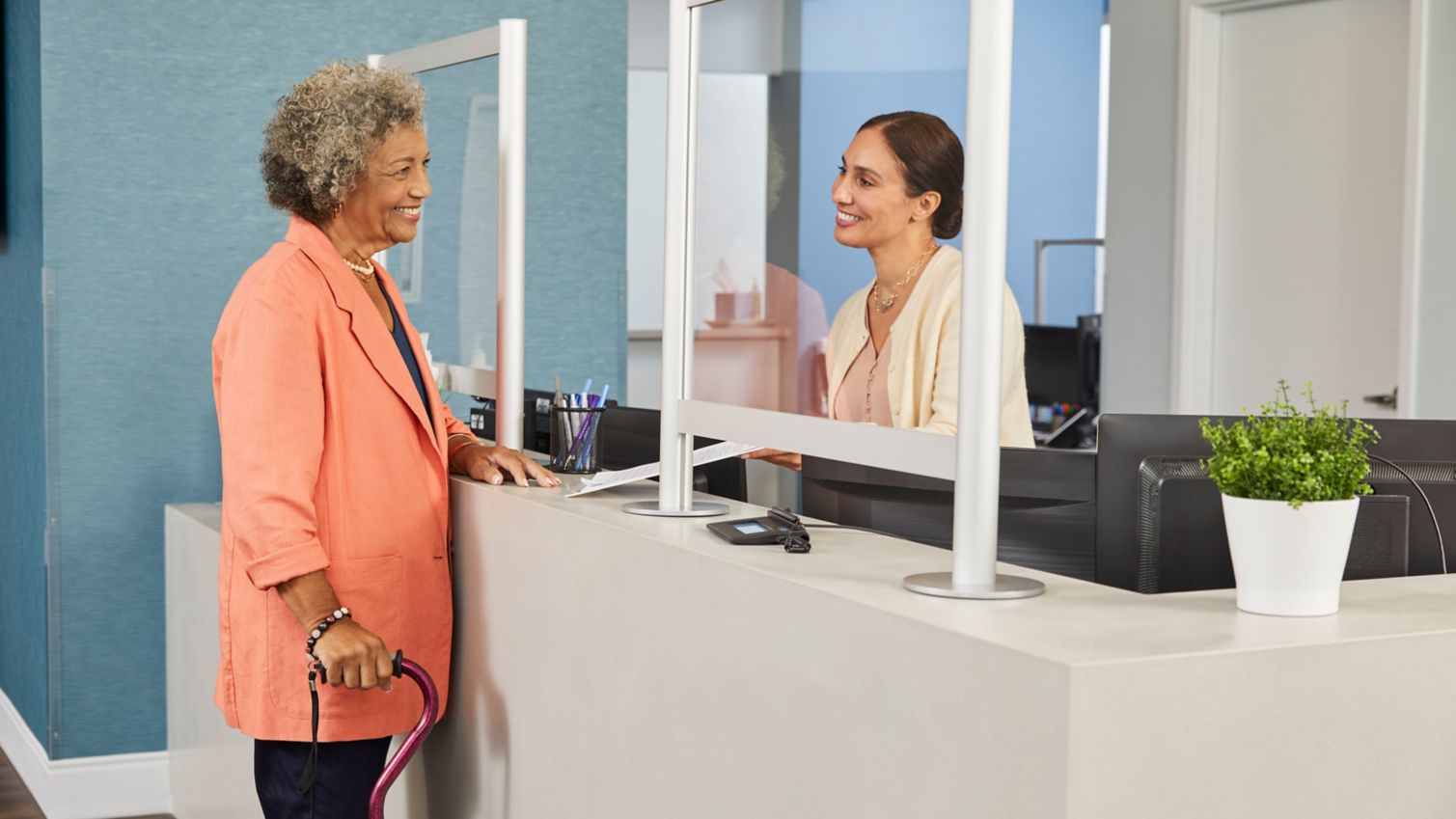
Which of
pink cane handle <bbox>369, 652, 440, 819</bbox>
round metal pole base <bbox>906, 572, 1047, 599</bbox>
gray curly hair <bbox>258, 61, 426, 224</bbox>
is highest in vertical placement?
gray curly hair <bbox>258, 61, 426, 224</bbox>

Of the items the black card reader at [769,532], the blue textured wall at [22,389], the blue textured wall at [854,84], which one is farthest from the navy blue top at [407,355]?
the blue textured wall at [22,389]

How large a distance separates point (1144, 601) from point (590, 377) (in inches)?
107

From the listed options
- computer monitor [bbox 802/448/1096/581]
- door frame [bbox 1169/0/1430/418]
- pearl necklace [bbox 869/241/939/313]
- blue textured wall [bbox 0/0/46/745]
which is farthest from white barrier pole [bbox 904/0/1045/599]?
door frame [bbox 1169/0/1430/418]

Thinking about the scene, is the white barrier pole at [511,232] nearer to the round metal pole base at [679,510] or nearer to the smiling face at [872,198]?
the round metal pole base at [679,510]

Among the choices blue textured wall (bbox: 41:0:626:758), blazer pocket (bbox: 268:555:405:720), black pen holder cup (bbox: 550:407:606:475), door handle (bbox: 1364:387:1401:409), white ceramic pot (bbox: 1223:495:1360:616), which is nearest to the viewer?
white ceramic pot (bbox: 1223:495:1360:616)

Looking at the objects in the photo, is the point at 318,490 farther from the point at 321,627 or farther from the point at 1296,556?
the point at 1296,556

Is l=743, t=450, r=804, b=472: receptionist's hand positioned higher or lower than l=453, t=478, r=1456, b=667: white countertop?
higher

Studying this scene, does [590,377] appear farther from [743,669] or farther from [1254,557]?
[1254,557]

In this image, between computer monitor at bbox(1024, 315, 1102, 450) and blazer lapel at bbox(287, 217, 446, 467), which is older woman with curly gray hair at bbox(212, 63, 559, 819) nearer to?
blazer lapel at bbox(287, 217, 446, 467)

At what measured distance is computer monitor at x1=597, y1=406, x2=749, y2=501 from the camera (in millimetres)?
2281

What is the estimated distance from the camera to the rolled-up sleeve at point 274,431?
186 centimetres

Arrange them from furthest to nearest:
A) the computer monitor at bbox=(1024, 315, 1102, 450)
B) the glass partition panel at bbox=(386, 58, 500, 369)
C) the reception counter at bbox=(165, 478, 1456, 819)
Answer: the computer monitor at bbox=(1024, 315, 1102, 450)
the glass partition panel at bbox=(386, 58, 500, 369)
the reception counter at bbox=(165, 478, 1456, 819)

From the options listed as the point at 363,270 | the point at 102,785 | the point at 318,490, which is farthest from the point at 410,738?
the point at 102,785

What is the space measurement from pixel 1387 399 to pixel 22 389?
3.64 m
